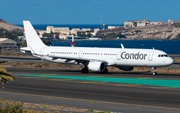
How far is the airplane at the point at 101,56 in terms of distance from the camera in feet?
148

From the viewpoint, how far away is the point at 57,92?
30844mm

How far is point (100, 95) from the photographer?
1149 inches

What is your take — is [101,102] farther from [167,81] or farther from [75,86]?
[167,81]

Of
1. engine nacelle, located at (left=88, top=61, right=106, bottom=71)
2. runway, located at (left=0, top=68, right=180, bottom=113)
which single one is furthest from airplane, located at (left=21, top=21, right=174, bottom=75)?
runway, located at (left=0, top=68, right=180, bottom=113)

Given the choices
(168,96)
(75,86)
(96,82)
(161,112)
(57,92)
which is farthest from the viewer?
(96,82)

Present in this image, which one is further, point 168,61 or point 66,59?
point 66,59

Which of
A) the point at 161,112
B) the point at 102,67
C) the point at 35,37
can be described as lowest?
the point at 161,112

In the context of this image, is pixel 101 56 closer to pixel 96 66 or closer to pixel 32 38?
pixel 96 66

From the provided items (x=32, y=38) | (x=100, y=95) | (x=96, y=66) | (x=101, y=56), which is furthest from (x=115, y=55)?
(x=100, y=95)

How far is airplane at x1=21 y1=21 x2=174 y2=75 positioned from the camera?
44969 mm

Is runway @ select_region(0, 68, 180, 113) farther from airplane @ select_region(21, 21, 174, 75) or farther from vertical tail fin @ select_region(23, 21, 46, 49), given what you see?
vertical tail fin @ select_region(23, 21, 46, 49)

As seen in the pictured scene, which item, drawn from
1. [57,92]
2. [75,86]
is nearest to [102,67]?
[75,86]

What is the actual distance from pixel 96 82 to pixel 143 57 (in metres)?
10.2

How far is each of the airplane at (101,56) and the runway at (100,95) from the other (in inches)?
347
